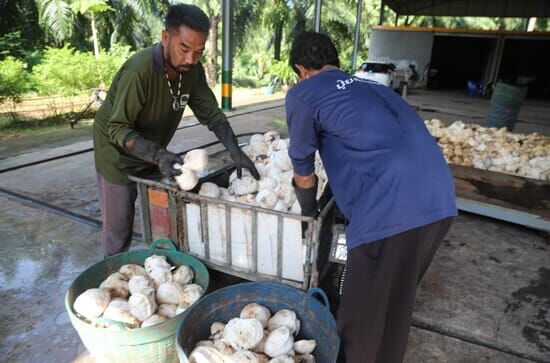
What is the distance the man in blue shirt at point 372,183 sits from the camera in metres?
1.56

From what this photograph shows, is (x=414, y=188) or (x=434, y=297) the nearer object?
(x=414, y=188)

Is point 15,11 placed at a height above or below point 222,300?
above

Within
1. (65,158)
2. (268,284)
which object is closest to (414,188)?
(268,284)

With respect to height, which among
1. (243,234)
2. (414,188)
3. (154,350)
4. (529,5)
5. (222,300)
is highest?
Result: (529,5)

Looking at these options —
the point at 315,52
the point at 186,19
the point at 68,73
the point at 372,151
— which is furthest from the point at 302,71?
the point at 68,73

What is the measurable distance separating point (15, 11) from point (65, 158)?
10.5 meters

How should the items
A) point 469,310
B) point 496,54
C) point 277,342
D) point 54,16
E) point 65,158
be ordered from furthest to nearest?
point 496,54
point 54,16
point 65,158
point 469,310
point 277,342

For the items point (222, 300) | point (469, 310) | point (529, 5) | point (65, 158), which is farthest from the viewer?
point (529, 5)

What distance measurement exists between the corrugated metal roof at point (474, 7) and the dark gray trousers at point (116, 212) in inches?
798

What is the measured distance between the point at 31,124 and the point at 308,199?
9639 millimetres

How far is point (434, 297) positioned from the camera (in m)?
2.77

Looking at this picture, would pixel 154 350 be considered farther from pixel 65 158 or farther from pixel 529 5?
pixel 529 5

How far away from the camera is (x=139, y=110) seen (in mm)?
2105

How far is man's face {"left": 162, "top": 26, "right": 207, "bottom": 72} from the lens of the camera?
2.00 metres
